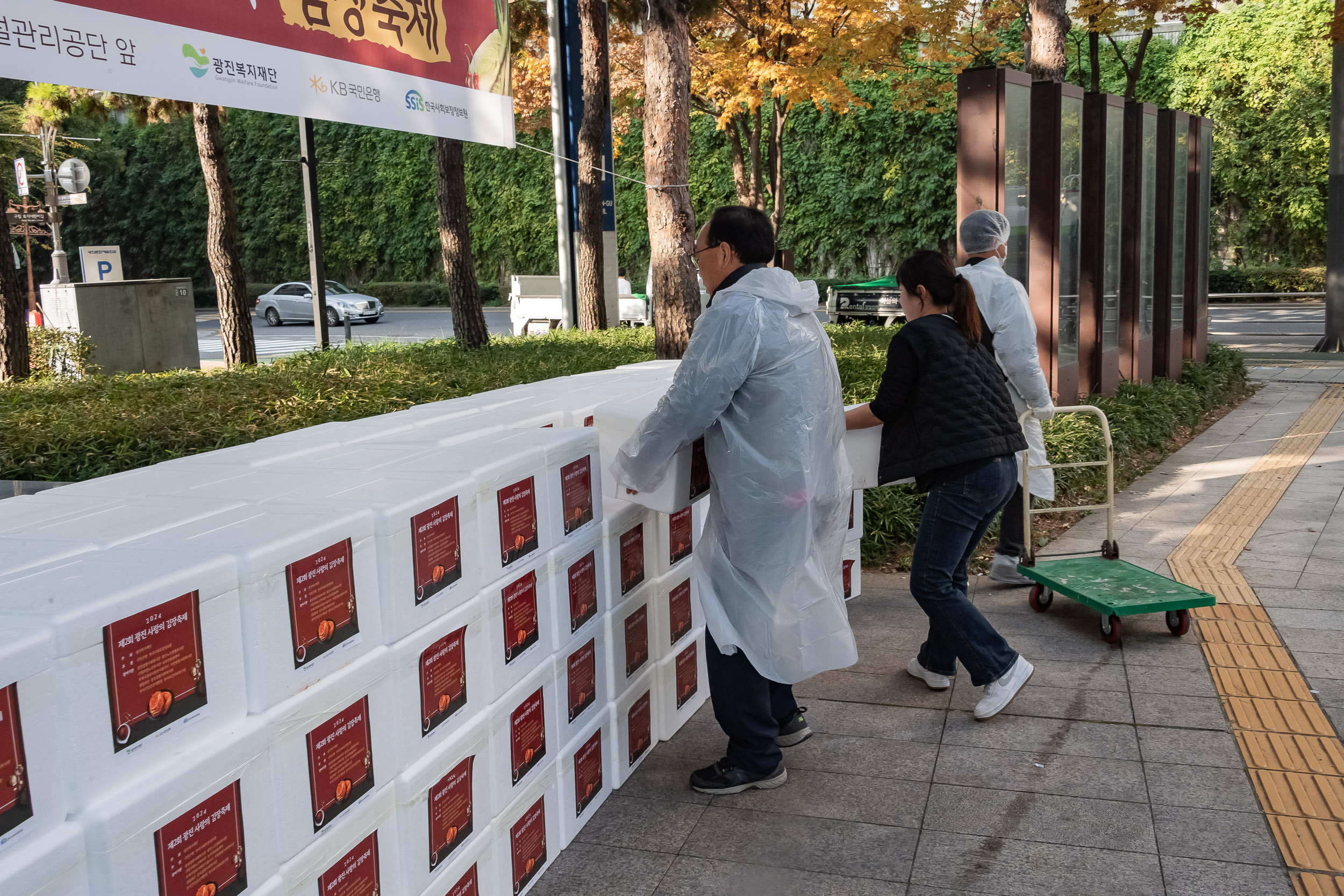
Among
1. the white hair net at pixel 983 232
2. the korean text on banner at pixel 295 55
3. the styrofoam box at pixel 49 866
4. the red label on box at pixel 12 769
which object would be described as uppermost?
the korean text on banner at pixel 295 55

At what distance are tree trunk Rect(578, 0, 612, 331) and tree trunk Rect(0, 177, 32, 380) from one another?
23.6ft

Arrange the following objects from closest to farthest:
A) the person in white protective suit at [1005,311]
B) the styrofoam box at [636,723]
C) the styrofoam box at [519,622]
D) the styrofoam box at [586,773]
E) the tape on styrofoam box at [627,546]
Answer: the styrofoam box at [519,622], the styrofoam box at [586,773], the tape on styrofoam box at [627,546], the styrofoam box at [636,723], the person in white protective suit at [1005,311]

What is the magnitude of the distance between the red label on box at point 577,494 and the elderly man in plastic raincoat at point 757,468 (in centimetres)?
11

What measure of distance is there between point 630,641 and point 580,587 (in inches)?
18.0

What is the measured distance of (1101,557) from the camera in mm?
5746

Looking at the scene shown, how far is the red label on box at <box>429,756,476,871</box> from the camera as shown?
2598 mm

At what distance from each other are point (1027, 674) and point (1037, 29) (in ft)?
30.3

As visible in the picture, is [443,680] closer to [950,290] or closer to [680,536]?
[680,536]

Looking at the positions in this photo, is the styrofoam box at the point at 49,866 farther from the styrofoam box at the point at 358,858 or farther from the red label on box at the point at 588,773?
the red label on box at the point at 588,773

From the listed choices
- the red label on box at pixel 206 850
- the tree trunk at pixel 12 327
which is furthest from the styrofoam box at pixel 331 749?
the tree trunk at pixel 12 327

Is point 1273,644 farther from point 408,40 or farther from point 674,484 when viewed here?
point 408,40

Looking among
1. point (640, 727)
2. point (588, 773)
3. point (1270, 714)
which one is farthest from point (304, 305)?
point (1270, 714)

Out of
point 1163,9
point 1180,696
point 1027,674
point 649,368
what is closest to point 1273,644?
point 1180,696

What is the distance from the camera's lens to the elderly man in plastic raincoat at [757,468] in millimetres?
3354
